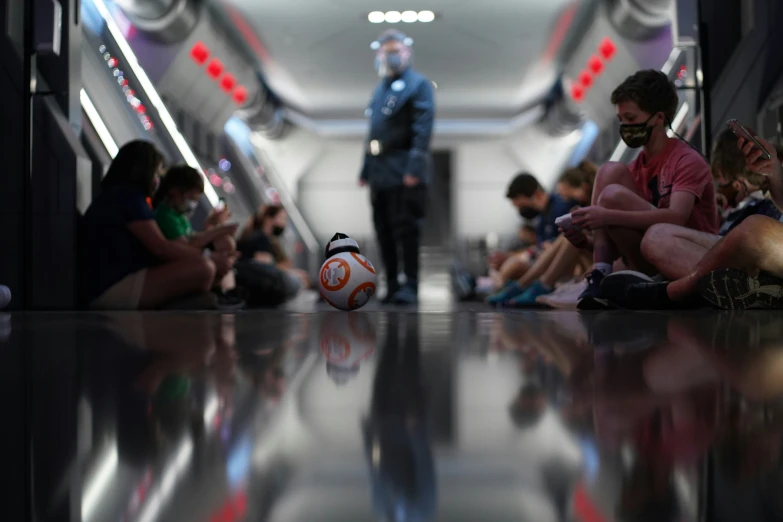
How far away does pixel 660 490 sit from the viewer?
18.8 inches

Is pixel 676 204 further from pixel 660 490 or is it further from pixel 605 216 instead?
pixel 660 490

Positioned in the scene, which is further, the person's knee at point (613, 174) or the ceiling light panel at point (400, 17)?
the ceiling light panel at point (400, 17)

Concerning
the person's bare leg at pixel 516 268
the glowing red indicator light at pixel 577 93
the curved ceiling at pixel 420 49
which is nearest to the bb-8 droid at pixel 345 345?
the person's bare leg at pixel 516 268

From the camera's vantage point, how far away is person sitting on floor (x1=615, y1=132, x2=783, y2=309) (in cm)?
237

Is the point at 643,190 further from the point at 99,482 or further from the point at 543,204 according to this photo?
the point at 99,482

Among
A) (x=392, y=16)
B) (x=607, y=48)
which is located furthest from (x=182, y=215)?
(x=607, y=48)

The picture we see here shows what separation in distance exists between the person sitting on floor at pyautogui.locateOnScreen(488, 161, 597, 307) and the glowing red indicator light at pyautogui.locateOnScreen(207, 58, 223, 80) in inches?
194

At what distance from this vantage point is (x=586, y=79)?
32.0 feet

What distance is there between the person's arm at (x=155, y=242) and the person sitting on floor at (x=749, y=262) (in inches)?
89.0

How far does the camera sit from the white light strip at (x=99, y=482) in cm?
47

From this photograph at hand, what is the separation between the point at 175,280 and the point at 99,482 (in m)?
3.42

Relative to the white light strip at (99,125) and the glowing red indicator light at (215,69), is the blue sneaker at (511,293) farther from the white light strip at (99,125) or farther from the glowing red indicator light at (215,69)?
the glowing red indicator light at (215,69)

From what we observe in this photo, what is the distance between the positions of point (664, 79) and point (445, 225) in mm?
12688

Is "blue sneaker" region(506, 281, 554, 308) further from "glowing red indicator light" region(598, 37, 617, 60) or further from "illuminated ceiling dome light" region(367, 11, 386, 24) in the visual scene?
"glowing red indicator light" region(598, 37, 617, 60)
